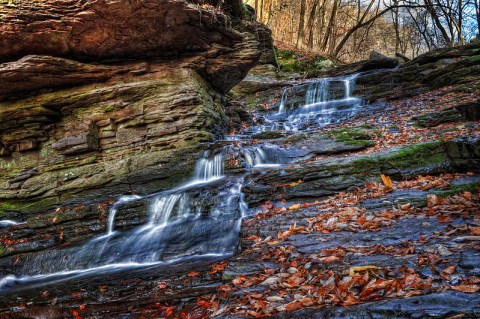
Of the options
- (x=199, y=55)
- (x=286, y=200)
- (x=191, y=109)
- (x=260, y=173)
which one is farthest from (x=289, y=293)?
(x=199, y=55)

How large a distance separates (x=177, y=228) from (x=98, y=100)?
6.13m

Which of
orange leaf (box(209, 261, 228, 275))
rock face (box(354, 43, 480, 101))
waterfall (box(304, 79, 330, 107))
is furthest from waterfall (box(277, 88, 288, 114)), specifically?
orange leaf (box(209, 261, 228, 275))

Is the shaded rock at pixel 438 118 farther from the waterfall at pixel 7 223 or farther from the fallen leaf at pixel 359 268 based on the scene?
the waterfall at pixel 7 223

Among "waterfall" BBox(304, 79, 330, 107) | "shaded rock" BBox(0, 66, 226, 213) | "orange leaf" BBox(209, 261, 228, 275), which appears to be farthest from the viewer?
"waterfall" BBox(304, 79, 330, 107)

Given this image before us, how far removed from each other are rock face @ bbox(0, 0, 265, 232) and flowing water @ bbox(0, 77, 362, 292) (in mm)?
915

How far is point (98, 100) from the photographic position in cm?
1032

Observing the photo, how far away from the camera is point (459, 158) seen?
6082 mm

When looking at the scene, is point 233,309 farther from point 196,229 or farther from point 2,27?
point 2,27

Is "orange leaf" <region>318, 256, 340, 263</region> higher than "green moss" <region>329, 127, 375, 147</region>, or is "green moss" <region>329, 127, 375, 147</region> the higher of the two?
"green moss" <region>329, 127, 375, 147</region>

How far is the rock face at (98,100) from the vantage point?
29.9 feet

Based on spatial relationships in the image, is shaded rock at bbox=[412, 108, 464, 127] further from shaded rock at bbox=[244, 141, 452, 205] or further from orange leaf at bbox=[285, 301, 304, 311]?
orange leaf at bbox=[285, 301, 304, 311]

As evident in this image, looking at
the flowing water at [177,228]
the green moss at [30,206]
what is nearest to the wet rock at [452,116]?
the flowing water at [177,228]

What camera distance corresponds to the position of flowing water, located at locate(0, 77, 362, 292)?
19.9ft

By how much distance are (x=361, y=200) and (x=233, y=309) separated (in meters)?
3.46
